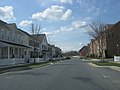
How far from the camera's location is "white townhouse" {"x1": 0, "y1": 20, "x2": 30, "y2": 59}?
151ft

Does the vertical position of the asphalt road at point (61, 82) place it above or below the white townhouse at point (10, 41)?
below

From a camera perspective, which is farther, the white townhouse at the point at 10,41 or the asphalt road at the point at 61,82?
the white townhouse at the point at 10,41

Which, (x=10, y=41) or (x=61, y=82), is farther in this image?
(x=10, y=41)

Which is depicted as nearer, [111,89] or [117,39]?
[111,89]

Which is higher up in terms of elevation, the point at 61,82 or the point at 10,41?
the point at 10,41

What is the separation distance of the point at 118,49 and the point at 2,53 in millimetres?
43736

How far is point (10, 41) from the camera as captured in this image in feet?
170

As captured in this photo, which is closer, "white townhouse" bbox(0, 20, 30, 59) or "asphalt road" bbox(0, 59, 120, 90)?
"asphalt road" bbox(0, 59, 120, 90)

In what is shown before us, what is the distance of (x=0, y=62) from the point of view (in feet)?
125

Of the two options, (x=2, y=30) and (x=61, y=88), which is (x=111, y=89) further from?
(x=2, y=30)

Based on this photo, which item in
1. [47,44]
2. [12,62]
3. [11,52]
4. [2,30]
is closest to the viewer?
[12,62]

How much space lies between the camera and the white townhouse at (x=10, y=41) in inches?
1808

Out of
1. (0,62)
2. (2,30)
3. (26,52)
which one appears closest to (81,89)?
(0,62)

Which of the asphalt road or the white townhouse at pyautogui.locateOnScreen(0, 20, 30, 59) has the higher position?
the white townhouse at pyautogui.locateOnScreen(0, 20, 30, 59)
